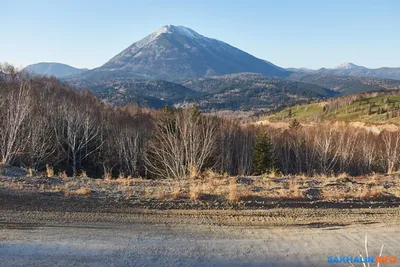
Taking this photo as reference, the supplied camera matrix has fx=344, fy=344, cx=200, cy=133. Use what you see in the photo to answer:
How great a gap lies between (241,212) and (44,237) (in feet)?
16.5

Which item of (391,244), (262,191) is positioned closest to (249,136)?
(262,191)

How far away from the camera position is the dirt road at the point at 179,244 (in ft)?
21.7

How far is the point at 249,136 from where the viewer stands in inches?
2598

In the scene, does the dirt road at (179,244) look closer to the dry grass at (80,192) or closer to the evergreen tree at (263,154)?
the dry grass at (80,192)

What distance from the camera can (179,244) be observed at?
7359 millimetres

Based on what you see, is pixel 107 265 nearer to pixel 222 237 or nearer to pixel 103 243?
pixel 103 243

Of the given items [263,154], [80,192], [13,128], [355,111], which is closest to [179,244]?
[80,192]

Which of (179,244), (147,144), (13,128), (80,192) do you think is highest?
(13,128)

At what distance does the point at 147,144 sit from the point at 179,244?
40628 millimetres

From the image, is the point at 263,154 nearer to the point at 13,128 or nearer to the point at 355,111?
the point at 13,128

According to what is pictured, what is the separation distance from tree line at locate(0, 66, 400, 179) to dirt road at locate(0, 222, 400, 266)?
825 inches

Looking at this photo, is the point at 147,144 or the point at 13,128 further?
the point at 147,144

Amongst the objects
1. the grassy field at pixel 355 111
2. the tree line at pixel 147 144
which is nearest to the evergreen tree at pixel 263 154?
the tree line at pixel 147 144

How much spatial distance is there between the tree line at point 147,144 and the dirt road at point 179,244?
68.7 feet
